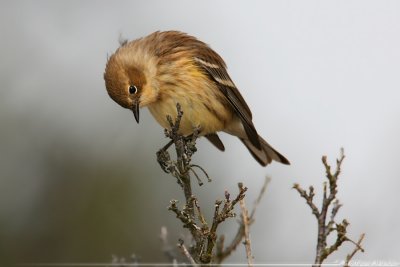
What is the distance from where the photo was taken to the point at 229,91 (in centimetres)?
715

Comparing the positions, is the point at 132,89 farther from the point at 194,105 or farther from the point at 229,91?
the point at 229,91

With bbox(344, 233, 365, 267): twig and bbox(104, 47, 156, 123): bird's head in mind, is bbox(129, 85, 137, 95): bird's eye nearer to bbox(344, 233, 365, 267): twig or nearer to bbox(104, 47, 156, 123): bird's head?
bbox(104, 47, 156, 123): bird's head

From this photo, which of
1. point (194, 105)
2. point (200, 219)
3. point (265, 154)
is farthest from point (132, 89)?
point (200, 219)

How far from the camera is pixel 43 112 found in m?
12.5

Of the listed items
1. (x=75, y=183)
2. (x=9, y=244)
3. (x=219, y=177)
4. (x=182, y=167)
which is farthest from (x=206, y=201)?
(x=182, y=167)

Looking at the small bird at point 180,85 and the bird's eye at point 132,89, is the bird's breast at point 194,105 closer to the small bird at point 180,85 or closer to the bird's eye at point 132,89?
the small bird at point 180,85

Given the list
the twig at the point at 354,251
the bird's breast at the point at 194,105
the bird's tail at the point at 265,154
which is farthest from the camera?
the bird's tail at the point at 265,154

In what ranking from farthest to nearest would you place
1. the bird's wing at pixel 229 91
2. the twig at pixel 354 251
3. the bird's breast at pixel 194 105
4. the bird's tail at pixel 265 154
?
the bird's tail at pixel 265 154, the bird's wing at pixel 229 91, the bird's breast at pixel 194 105, the twig at pixel 354 251

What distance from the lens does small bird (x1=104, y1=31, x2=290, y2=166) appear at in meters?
6.63

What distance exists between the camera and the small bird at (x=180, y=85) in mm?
6633

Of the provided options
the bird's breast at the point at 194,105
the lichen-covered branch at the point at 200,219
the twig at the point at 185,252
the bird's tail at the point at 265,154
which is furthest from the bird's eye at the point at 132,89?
the twig at the point at 185,252

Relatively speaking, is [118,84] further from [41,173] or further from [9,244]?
[41,173]

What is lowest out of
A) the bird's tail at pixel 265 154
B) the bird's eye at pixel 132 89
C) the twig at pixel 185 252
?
the bird's tail at pixel 265 154

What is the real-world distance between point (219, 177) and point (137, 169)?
108 cm
